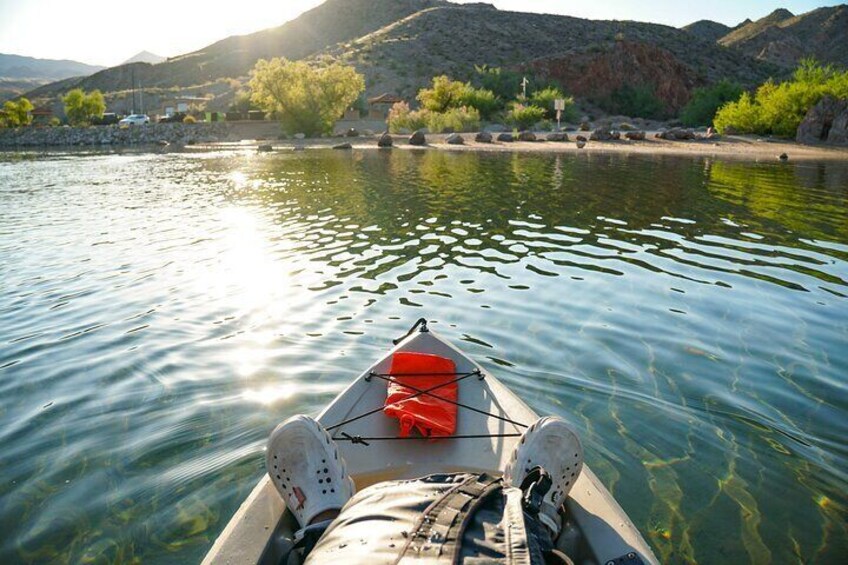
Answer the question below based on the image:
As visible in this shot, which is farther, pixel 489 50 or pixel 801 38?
pixel 801 38

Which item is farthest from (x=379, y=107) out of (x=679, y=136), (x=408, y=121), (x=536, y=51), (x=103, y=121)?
(x=679, y=136)

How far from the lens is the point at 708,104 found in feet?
149

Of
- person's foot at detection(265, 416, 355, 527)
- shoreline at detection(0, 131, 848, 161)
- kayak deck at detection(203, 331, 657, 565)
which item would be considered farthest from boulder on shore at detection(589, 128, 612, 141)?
person's foot at detection(265, 416, 355, 527)

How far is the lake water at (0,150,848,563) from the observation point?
14.1 feet

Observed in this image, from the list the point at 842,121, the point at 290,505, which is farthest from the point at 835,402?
the point at 842,121

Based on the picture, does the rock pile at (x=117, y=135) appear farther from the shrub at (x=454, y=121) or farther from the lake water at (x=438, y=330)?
the lake water at (x=438, y=330)

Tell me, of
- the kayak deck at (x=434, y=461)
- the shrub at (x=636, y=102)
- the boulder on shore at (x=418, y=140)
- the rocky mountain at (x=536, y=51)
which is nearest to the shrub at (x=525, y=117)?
the boulder on shore at (x=418, y=140)

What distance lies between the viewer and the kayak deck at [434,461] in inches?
108

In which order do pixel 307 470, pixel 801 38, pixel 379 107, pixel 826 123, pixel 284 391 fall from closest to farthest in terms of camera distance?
1. pixel 307 470
2. pixel 284 391
3. pixel 826 123
4. pixel 379 107
5. pixel 801 38

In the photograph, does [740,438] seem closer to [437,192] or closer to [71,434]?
[71,434]

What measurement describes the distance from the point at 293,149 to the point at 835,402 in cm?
3621

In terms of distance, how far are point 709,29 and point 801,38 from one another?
27.1 metres

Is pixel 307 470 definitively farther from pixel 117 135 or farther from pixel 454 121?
pixel 117 135

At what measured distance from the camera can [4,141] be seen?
197 ft
